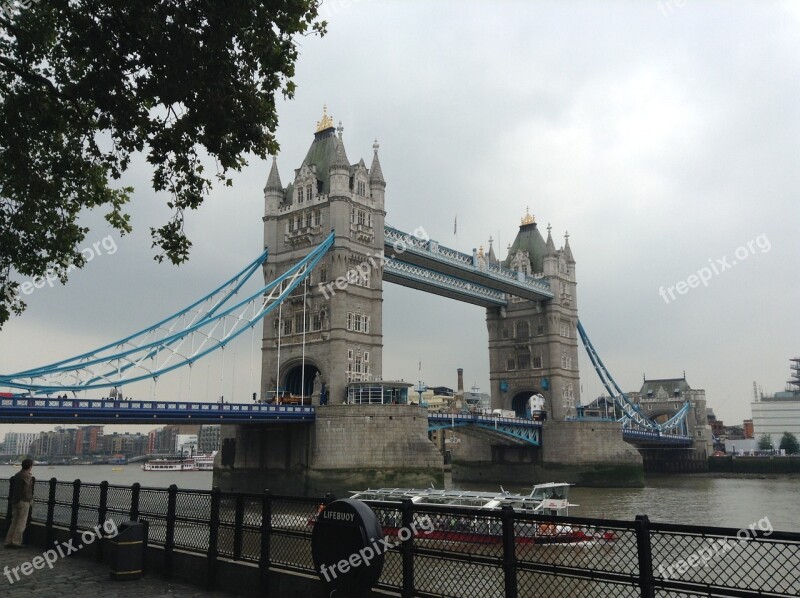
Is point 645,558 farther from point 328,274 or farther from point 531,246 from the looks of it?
point 531,246

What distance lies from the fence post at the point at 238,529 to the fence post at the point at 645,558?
5.64m

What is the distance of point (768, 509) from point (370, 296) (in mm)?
28716

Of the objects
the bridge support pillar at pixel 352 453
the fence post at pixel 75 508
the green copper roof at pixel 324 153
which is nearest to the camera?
the fence post at pixel 75 508

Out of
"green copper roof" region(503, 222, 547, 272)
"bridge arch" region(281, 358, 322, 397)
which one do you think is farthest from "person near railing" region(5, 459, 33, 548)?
"green copper roof" region(503, 222, 547, 272)

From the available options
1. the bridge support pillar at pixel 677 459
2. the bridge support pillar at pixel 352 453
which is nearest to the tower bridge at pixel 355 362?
the bridge support pillar at pixel 352 453

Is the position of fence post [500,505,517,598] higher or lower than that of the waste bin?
higher

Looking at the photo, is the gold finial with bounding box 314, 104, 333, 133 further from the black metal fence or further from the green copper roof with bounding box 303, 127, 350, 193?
the black metal fence

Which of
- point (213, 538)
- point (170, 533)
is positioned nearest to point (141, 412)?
point (170, 533)

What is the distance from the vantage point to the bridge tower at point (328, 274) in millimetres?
49156

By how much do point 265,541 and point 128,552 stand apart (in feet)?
8.07

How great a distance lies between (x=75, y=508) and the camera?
12789 millimetres

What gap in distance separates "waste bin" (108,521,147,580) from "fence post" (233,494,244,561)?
1748mm

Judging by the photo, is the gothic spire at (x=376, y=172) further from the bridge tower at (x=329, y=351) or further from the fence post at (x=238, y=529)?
the fence post at (x=238, y=529)

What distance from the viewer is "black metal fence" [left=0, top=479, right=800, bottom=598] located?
20.7 ft
